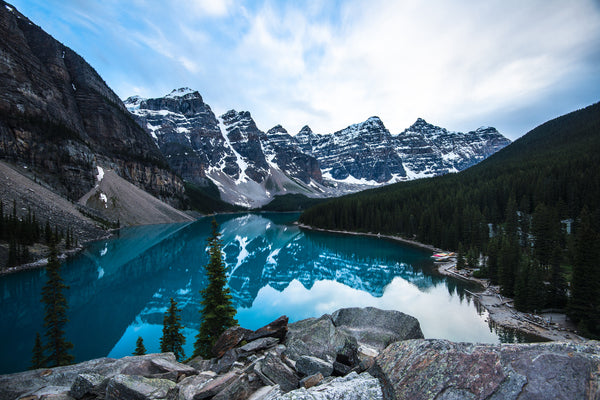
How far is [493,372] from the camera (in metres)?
4.23

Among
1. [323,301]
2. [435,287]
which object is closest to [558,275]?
[435,287]

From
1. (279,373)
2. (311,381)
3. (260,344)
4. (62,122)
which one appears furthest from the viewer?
(62,122)

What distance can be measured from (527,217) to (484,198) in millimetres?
13549

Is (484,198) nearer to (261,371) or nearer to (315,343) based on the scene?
(315,343)

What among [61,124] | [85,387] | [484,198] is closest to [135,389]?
[85,387]

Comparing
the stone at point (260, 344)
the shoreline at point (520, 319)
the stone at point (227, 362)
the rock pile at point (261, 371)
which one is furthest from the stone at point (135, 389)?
the shoreline at point (520, 319)

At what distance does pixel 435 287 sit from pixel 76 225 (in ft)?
239

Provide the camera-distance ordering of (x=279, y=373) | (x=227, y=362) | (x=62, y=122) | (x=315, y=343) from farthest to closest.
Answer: (x=62, y=122), (x=227, y=362), (x=315, y=343), (x=279, y=373)

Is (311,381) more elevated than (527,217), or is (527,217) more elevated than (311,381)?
(527,217)

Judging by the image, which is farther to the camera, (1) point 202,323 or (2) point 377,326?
(1) point 202,323

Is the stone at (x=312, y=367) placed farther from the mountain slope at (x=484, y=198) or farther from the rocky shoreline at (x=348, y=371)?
the mountain slope at (x=484, y=198)

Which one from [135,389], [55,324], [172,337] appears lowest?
[172,337]

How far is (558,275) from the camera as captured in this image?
26328 millimetres

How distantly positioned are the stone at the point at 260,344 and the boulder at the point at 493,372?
5467 mm
